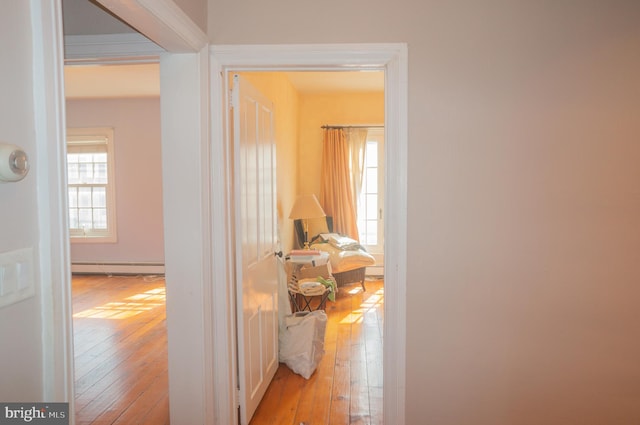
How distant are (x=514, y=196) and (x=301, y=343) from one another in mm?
2024

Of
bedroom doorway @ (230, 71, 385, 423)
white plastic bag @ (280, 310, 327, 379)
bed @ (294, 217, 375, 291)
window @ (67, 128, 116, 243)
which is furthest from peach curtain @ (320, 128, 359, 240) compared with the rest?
window @ (67, 128, 116, 243)

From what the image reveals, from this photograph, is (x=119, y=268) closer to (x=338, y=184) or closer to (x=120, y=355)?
(x=120, y=355)

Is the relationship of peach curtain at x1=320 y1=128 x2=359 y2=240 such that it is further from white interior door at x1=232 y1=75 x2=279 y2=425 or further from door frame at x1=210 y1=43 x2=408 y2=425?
door frame at x1=210 y1=43 x2=408 y2=425

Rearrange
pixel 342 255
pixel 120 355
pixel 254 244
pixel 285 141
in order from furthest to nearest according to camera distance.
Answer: pixel 342 255
pixel 285 141
pixel 120 355
pixel 254 244

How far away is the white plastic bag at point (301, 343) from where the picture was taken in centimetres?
335

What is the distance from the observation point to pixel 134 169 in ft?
22.8

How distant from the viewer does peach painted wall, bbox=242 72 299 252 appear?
15.0 feet

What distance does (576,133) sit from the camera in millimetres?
2119

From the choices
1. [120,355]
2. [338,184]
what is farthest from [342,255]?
[120,355]

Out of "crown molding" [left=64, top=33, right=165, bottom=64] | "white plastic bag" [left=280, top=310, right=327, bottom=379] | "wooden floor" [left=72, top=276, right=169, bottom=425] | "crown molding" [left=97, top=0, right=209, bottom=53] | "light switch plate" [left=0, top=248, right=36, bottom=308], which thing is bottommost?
"wooden floor" [left=72, top=276, right=169, bottom=425]

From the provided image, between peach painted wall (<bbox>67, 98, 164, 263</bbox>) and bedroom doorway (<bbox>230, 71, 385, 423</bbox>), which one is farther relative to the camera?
peach painted wall (<bbox>67, 98, 164, 263</bbox>)

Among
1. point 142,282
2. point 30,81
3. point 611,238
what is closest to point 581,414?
point 611,238

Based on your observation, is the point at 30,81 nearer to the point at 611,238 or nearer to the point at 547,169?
the point at 547,169

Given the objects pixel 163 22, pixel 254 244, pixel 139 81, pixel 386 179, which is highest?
pixel 139 81
